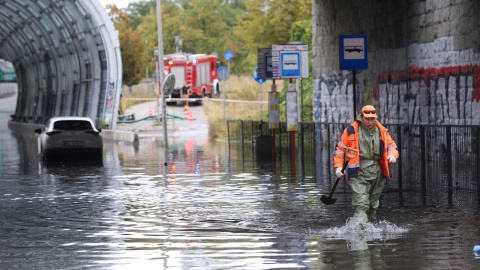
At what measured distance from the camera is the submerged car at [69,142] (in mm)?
32094

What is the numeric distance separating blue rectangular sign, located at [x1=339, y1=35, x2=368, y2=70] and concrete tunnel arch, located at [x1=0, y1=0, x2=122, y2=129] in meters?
26.3


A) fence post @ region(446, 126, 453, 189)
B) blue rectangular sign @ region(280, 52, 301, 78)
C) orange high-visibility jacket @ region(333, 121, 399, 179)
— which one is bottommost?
fence post @ region(446, 126, 453, 189)

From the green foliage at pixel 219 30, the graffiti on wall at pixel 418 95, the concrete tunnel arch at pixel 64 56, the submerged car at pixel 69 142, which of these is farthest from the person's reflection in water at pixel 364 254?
the concrete tunnel arch at pixel 64 56

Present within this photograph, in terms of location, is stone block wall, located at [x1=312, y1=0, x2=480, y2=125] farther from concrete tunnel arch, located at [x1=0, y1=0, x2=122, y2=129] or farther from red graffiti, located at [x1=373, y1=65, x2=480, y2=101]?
concrete tunnel arch, located at [x1=0, y1=0, x2=122, y2=129]

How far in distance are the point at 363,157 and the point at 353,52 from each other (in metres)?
8.44

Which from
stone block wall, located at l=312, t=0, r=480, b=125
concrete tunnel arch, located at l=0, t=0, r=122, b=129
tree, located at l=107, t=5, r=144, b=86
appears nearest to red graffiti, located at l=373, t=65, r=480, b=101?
stone block wall, located at l=312, t=0, r=480, b=125

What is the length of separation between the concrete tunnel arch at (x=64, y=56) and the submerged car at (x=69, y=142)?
49.2 feet

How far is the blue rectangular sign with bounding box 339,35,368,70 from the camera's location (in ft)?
72.1

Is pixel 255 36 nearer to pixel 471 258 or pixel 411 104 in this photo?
pixel 411 104

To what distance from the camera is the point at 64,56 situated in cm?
6138

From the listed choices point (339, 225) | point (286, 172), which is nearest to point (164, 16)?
point (286, 172)

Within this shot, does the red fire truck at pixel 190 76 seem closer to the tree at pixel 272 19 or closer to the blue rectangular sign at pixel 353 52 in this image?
the tree at pixel 272 19

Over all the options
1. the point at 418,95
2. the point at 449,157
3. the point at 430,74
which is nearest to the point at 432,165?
the point at 449,157

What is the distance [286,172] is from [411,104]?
13.8 feet
